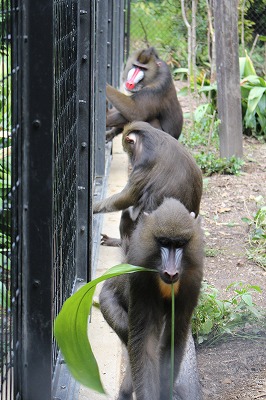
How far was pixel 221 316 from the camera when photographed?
5.10 metres

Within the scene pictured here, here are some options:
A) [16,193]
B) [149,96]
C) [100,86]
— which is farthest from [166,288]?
[149,96]

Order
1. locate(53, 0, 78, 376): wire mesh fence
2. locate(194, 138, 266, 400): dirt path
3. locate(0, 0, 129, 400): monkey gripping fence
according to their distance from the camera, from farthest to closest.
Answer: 1. locate(194, 138, 266, 400): dirt path
2. locate(53, 0, 78, 376): wire mesh fence
3. locate(0, 0, 129, 400): monkey gripping fence

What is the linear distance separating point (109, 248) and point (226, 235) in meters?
1.23

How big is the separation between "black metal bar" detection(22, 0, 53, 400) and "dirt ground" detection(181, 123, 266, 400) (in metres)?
1.53

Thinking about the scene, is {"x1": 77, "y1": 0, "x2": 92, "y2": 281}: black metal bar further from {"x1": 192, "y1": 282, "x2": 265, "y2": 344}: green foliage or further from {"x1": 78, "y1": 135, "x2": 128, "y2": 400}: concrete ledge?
{"x1": 192, "y1": 282, "x2": 265, "y2": 344}: green foliage

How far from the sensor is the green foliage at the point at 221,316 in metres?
4.96

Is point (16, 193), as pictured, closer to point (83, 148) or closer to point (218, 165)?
point (83, 148)

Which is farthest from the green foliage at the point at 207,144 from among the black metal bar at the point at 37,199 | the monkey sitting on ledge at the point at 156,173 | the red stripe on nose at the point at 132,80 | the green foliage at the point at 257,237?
the black metal bar at the point at 37,199

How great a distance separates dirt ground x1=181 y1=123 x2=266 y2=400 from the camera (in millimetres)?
4508

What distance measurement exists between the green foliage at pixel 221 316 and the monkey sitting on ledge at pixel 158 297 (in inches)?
34.8

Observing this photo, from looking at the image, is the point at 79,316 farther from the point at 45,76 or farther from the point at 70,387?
the point at 70,387

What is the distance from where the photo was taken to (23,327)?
3.10 meters

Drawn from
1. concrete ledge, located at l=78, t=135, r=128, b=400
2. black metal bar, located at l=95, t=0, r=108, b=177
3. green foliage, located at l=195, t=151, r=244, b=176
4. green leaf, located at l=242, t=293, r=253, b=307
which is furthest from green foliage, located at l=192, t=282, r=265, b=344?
green foliage, located at l=195, t=151, r=244, b=176

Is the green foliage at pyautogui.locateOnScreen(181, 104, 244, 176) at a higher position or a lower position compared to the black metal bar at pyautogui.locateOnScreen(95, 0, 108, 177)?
lower
